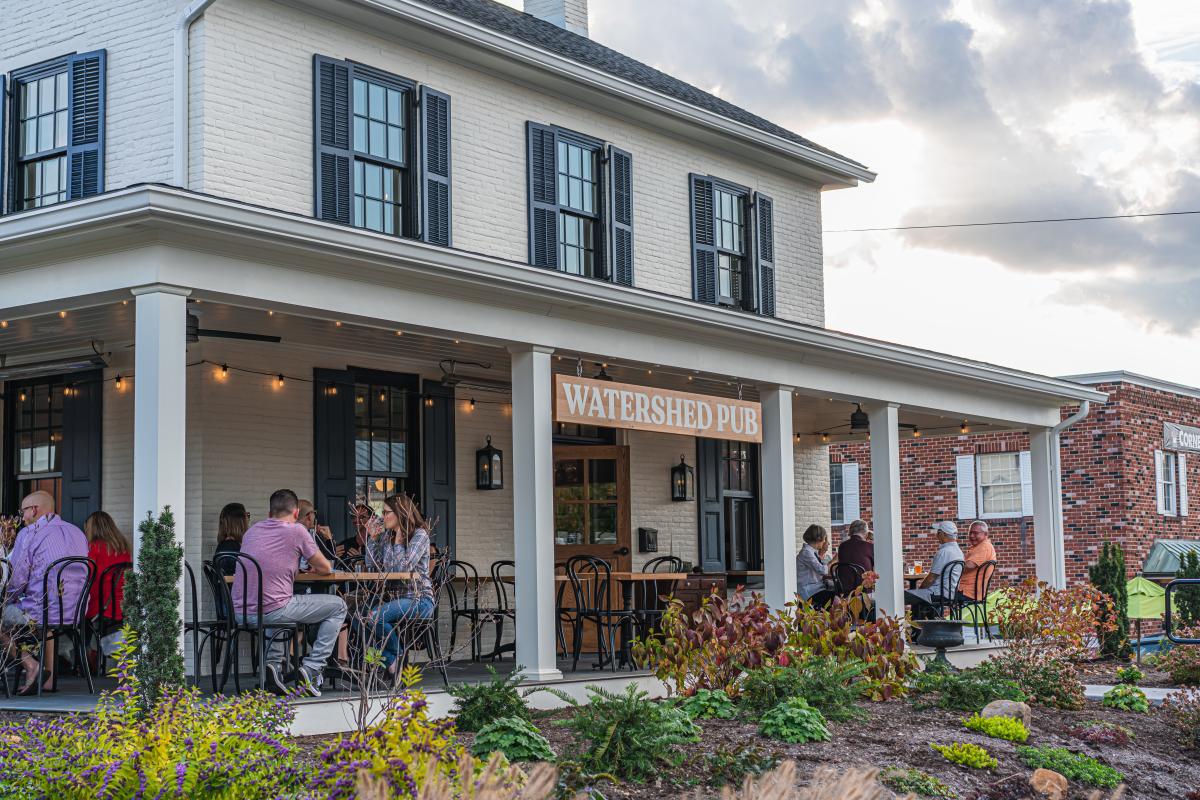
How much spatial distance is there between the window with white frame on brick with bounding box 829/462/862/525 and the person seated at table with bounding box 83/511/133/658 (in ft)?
70.7

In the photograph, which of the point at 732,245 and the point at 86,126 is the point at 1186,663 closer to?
the point at 732,245

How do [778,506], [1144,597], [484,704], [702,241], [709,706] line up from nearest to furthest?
[484,704]
[709,706]
[778,506]
[702,241]
[1144,597]

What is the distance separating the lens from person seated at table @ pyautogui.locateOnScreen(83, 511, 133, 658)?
1058 cm

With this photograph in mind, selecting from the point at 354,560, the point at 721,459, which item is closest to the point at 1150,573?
the point at 721,459

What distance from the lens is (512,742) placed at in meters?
7.62

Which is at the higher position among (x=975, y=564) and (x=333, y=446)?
(x=333, y=446)

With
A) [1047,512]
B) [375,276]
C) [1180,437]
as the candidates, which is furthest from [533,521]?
[1180,437]

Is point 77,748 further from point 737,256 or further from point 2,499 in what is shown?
point 737,256

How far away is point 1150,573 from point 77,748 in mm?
23130

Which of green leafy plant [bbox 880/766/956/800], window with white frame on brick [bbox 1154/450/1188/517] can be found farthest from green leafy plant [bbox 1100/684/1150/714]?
window with white frame on brick [bbox 1154/450/1188/517]

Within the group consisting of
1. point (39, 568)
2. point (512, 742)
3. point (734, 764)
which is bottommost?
point (734, 764)

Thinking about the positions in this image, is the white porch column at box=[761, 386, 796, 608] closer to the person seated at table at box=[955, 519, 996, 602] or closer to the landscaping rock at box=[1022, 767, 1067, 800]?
the person seated at table at box=[955, 519, 996, 602]

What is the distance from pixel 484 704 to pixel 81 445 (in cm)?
551

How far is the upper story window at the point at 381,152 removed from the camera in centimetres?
1200
